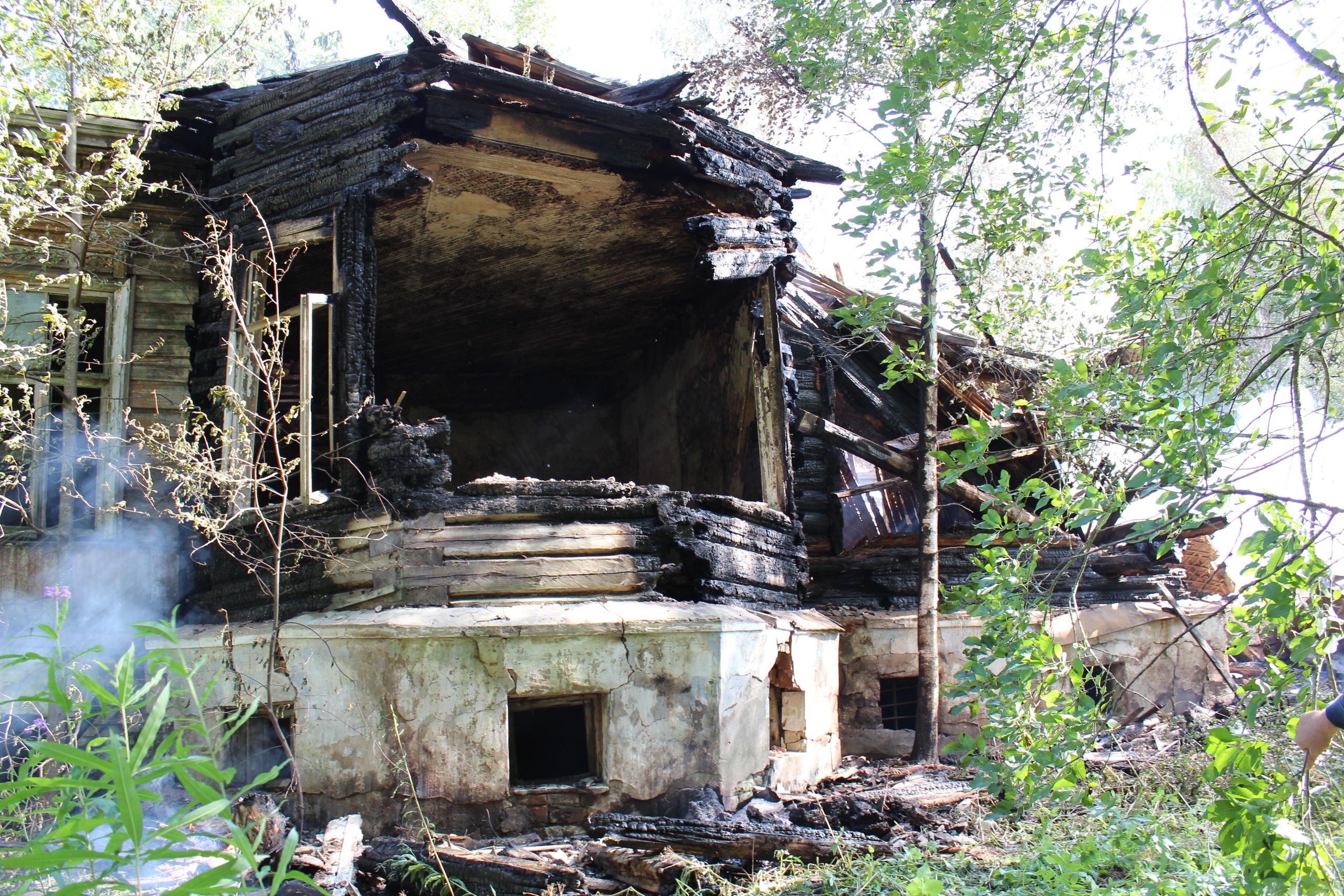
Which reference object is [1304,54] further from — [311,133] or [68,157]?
[68,157]

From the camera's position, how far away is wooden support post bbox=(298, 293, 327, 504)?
6.34 meters

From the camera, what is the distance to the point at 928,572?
909 centimetres

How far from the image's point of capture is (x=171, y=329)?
8.26 m

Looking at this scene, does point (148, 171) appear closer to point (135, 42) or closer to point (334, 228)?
point (135, 42)

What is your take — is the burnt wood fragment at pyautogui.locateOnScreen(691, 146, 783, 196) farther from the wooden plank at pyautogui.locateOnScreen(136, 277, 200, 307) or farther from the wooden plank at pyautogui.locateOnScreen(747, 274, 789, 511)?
the wooden plank at pyautogui.locateOnScreen(136, 277, 200, 307)

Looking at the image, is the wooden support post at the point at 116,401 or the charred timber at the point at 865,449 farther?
the charred timber at the point at 865,449

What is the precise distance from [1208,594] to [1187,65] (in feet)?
34.6

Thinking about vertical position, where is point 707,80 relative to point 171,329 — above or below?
above

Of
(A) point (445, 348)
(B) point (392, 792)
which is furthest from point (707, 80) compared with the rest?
(B) point (392, 792)

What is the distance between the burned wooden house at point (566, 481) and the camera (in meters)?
6.11

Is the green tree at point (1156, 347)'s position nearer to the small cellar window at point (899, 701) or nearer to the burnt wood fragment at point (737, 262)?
the burnt wood fragment at point (737, 262)

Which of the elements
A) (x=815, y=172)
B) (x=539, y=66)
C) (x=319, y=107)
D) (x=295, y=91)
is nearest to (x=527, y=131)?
(x=539, y=66)

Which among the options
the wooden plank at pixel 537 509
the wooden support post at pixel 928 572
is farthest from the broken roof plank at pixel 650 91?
the wooden plank at pixel 537 509

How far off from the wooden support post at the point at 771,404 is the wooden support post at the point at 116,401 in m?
5.45
